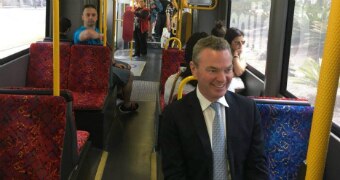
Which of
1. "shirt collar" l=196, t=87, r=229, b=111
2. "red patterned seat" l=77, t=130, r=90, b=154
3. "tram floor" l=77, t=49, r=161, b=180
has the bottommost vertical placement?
"tram floor" l=77, t=49, r=161, b=180

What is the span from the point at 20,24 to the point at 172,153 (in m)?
3.74

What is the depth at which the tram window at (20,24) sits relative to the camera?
164 inches

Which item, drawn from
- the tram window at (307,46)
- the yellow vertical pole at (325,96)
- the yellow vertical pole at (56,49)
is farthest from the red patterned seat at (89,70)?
the yellow vertical pole at (325,96)

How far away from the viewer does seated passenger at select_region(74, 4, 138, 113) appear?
4750 millimetres

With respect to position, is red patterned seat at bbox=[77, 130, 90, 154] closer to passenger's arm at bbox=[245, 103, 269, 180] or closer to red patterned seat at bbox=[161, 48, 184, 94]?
passenger's arm at bbox=[245, 103, 269, 180]

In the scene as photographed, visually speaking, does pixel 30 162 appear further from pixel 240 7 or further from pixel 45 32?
pixel 240 7

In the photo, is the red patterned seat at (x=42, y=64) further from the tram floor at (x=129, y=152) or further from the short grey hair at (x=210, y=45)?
the short grey hair at (x=210, y=45)

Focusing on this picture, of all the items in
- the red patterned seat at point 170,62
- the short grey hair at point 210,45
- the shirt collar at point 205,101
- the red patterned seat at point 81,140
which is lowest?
the red patterned seat at point 81,140

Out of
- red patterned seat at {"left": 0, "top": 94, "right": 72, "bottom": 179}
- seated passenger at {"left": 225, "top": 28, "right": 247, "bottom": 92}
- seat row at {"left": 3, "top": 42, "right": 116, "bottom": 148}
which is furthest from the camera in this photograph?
seat row at {"left": 3, "top": 42, "right": 116, "bottom": 148}

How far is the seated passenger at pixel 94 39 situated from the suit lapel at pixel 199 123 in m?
3.22

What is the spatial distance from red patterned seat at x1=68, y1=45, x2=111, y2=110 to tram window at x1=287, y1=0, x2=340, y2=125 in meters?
2.06

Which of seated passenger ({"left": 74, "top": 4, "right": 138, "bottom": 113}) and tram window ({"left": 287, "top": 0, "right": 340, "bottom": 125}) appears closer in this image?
tram window ({"left": 287, "top": 0, "right": 340, "bottom": 125})

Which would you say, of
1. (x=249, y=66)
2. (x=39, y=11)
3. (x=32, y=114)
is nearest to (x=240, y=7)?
(x=249, y=66)

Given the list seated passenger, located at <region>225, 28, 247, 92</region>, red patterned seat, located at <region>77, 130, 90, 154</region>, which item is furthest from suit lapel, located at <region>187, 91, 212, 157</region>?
seated passenger, located at <region>225, 28, 247, 92</region>
